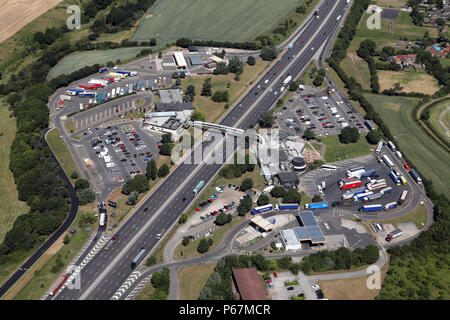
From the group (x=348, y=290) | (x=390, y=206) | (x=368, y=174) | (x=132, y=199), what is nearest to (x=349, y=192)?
(x=368, y=174)

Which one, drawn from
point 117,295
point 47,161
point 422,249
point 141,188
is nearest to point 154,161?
point 141,188

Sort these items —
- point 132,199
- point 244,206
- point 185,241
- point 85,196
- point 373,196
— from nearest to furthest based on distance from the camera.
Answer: point 185,241
point 244,206
point 132,199
point 85,196
point 373,196

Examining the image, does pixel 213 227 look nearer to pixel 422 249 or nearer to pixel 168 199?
pixel 168 199

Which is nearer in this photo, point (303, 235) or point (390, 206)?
point (303, 235)

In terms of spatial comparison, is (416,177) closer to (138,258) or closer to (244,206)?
(244,206)

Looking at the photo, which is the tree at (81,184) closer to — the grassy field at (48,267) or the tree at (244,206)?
the grassy field at (48,267)

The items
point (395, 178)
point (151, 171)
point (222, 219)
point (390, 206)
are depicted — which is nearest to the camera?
point (222, 219)

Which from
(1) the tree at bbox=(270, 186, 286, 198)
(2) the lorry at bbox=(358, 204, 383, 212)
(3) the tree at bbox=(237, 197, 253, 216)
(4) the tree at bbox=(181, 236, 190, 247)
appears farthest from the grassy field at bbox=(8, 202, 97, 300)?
(2) the lorry at bbox=(358, 204, 383, 212)
